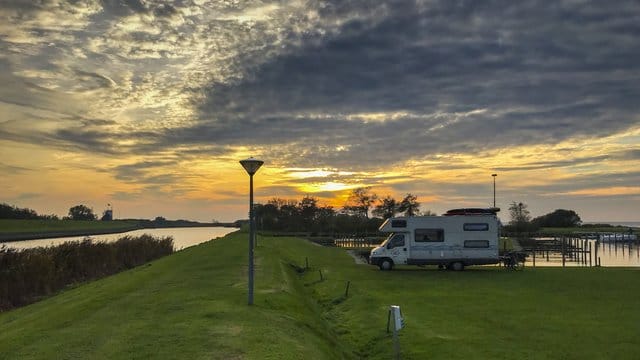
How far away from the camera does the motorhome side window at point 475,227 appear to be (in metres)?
38.0

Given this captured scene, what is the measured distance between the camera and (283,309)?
1986cm

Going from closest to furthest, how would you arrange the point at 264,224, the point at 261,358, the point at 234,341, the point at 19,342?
the point at 261,358
the point at 234,341
the point at 19,342
the point at 264,224

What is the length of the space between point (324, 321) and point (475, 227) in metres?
20.1

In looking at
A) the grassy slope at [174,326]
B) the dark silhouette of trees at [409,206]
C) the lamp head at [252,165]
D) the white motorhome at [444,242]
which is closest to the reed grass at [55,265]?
the grassy slope at [174,326]

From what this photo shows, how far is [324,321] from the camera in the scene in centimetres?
2111

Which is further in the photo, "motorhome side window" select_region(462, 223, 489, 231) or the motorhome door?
the motorhome door

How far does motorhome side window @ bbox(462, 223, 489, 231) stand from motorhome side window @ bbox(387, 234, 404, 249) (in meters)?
4.37

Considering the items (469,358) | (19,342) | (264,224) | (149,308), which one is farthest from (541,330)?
(264,224)

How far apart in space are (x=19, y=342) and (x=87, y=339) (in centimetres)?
194

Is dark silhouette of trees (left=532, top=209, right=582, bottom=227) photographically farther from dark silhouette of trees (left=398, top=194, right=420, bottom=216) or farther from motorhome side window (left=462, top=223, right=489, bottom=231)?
motorhome side window (left=462, top=223, right=489, bottom=231)

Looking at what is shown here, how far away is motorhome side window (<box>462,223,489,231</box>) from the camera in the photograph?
38.0 metres

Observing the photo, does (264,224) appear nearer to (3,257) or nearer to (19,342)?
(3,257)

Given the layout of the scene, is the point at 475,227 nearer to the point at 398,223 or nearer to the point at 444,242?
the point at 444,242

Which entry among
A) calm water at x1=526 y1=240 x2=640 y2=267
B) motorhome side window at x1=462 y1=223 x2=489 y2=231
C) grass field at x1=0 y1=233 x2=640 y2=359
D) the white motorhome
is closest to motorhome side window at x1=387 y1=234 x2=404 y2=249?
the white motorhome
